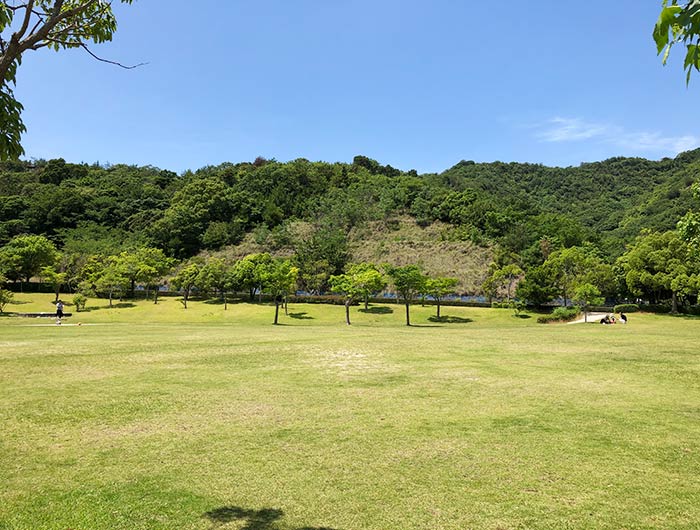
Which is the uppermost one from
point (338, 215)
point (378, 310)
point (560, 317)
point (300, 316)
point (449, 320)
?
point (338, 215)

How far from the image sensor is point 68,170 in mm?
111875

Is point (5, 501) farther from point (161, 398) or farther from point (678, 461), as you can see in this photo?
point (678, 461)

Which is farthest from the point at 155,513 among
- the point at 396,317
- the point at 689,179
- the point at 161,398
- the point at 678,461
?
the point at 689,179

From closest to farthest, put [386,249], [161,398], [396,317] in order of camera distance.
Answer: [161,398] → [396,317] → [386,249]

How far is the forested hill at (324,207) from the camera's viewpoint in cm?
8125

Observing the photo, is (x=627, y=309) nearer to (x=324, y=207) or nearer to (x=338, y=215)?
(x=338, y=215)

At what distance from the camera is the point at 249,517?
515 cm

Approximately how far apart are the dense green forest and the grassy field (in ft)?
143

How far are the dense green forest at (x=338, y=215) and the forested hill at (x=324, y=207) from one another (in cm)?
27

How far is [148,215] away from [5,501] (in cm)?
9651

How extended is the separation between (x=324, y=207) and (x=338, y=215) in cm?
592

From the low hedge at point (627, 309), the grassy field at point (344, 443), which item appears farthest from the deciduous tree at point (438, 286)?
the grassy field at point (344, 443)

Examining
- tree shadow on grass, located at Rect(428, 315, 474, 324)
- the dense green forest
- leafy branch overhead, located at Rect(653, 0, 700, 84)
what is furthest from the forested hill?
leafy branch overhead, located at Rect(653, 0, 700, 84)

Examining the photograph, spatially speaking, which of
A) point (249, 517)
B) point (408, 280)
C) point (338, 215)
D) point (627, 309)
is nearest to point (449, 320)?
point (408, 280)
